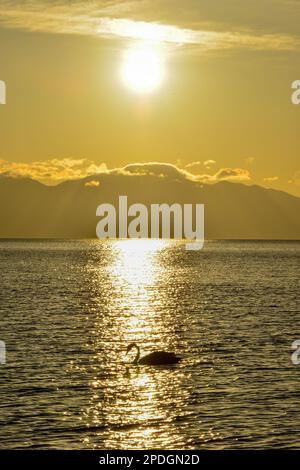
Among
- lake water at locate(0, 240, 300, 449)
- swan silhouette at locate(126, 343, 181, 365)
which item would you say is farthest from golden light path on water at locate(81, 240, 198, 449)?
swan silhouette at locate(126, 343, 181, 365)

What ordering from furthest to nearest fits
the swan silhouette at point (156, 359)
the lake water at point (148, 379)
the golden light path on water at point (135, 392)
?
the swan silhouette at point (156, 359) < the lake water at point (148, 379) < the golden light path on water at point (135, 392)

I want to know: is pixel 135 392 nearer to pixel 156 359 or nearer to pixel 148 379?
pixel 148 379

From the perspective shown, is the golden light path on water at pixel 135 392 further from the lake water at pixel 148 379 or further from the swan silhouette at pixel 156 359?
the swan silhouette at pixel 156 359

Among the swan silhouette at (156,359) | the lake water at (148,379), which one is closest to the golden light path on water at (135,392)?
the lake water at (148,379)

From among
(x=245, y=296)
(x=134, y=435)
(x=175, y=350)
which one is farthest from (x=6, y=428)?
(x=245, y=296)

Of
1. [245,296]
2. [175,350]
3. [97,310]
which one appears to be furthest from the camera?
[245,296]

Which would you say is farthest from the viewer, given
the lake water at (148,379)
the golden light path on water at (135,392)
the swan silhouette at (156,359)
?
the swan silhouette at (156,359)

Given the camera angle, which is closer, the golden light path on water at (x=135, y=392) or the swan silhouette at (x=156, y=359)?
the golden light path on water at (x=135, y=392)

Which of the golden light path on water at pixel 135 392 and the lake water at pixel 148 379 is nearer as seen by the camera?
the golden light path on water at pixel 135 392

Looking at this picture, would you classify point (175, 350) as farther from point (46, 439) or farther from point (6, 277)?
point (6, 277)

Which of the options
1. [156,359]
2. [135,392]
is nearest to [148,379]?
[135,392]

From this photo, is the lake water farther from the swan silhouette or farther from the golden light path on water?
the swan silhouette

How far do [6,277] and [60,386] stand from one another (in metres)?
138

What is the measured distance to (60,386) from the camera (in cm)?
5188
